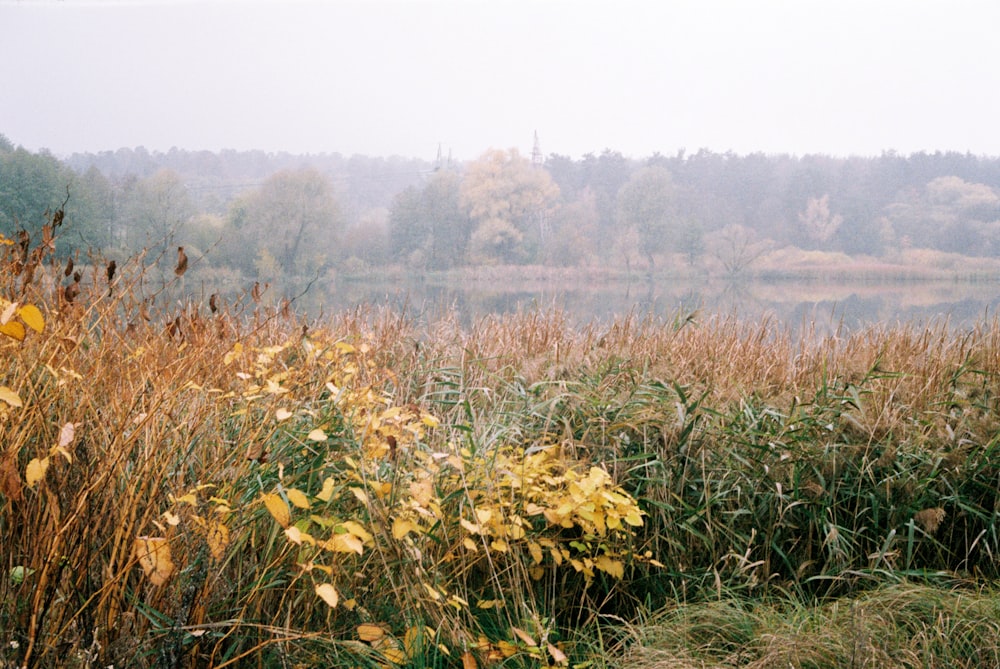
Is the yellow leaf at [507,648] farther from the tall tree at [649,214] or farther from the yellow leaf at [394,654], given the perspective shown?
the tall tree at [649,214]

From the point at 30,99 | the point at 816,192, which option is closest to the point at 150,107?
the point at 30,99

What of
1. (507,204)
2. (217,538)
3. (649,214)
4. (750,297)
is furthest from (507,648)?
(649,214)

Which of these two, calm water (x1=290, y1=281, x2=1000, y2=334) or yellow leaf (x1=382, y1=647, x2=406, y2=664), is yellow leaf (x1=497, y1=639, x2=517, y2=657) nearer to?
yellow leaf (x1=382, y1=647, x2=406, y2=664)

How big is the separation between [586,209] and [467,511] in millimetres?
23181

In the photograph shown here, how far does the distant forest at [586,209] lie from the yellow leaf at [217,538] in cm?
1558

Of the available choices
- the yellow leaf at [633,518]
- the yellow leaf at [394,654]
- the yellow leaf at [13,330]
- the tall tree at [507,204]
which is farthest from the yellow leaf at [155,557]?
the tall tree at [507,204]

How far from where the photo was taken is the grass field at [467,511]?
44.3 inches

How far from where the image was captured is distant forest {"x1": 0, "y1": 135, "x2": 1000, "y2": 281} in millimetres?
17978

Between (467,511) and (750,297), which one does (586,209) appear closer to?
(750,297)

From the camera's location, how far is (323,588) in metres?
0.95

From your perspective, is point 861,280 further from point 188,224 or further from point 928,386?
point 928,386

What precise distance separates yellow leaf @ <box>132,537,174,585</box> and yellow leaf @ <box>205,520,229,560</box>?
70 millimetres

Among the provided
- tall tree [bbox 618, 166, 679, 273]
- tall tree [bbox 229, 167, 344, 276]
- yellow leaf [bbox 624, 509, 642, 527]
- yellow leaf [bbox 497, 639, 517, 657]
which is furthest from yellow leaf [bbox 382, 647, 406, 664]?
tall tree [bbox 618, 166, 679, 273]

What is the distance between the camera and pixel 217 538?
1102mm
